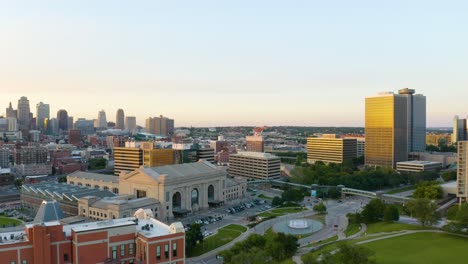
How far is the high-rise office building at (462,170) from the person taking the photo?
9121cm

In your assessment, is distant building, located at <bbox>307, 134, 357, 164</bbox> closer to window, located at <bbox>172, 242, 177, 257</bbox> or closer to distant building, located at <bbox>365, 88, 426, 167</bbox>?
distant building, located at <bbox>365, 88, 426, 167</bbox>

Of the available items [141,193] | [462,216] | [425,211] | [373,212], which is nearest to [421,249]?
[462,216]

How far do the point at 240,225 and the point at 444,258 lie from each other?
37.5 meters

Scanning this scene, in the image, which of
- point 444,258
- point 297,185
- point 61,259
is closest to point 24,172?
point 297,185

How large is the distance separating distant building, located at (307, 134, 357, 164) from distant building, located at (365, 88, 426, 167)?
24.8ft

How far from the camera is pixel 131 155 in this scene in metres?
143

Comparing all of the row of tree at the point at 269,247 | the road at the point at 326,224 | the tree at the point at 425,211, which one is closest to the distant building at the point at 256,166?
the road at the point at 326,224

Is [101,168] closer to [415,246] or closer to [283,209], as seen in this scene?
[283,209]

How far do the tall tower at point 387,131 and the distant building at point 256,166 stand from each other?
2132 inches

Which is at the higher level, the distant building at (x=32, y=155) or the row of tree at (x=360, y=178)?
the distant building at (x=32, y=155)

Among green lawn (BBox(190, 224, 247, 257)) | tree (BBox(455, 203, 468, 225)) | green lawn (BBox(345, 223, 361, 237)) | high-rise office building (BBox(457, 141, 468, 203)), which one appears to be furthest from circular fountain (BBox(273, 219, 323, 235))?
→ high-rise office building (BBox(457, 141, 468, 203))

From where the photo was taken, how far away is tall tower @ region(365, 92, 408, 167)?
171875mm

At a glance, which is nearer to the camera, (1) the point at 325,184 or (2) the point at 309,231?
(2) the point at 309,231

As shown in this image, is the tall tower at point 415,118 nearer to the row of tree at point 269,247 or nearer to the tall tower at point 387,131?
the tall tower at point 387,131
